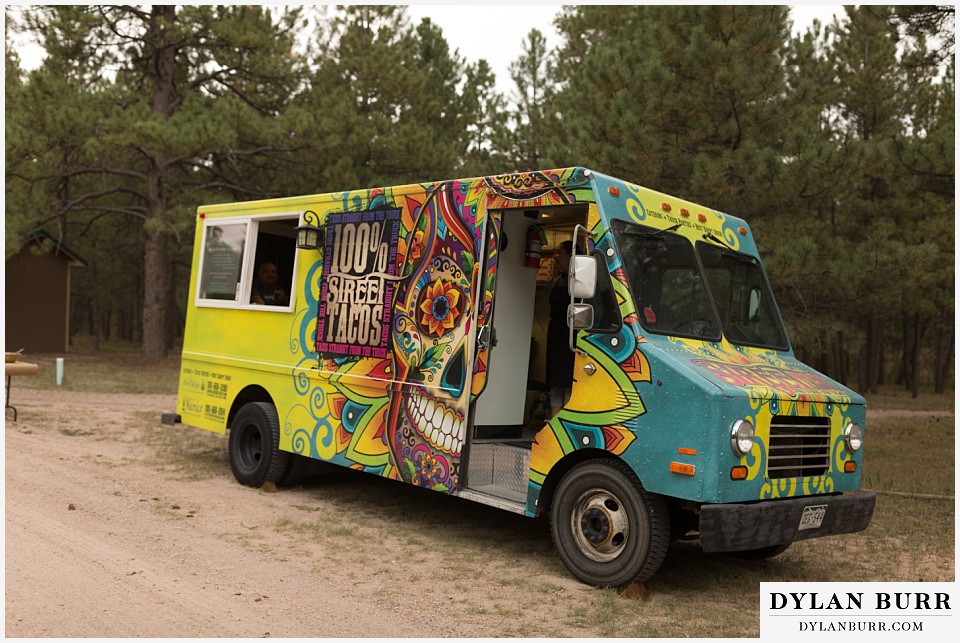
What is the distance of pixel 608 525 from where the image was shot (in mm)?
5789

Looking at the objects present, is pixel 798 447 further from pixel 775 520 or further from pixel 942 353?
pixel 942 353

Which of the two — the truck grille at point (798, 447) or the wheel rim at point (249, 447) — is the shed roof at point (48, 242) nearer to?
the wheel rim at point (249, 447)

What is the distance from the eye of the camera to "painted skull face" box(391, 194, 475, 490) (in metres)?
6.80

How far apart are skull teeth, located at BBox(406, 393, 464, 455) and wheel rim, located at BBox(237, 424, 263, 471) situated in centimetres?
238

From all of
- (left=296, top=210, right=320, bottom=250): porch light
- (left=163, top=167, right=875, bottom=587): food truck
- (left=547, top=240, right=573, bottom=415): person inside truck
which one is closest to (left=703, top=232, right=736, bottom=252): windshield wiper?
(left=163, top=167, right=875, bottom=587): food truck

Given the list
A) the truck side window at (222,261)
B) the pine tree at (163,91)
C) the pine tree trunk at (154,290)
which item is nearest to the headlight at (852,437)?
the truck side window at (222,261)

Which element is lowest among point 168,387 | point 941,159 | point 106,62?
point 168,387

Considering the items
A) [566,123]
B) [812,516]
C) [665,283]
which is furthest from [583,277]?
[566,123]

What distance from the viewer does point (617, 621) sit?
5.19 meters

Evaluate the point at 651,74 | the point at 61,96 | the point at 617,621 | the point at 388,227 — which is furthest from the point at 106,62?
the point at 617,621

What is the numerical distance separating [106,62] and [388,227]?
64.5 ft

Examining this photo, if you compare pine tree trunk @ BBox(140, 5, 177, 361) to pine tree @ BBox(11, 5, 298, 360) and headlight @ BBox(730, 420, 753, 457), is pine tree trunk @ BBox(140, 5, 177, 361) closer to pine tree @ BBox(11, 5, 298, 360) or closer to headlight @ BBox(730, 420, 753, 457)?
pine tree @ BBox(11, 5, 298, 360)

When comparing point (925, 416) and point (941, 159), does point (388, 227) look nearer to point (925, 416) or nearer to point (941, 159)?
point (941, 159)

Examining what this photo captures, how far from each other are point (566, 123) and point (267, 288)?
8844 millimetres
